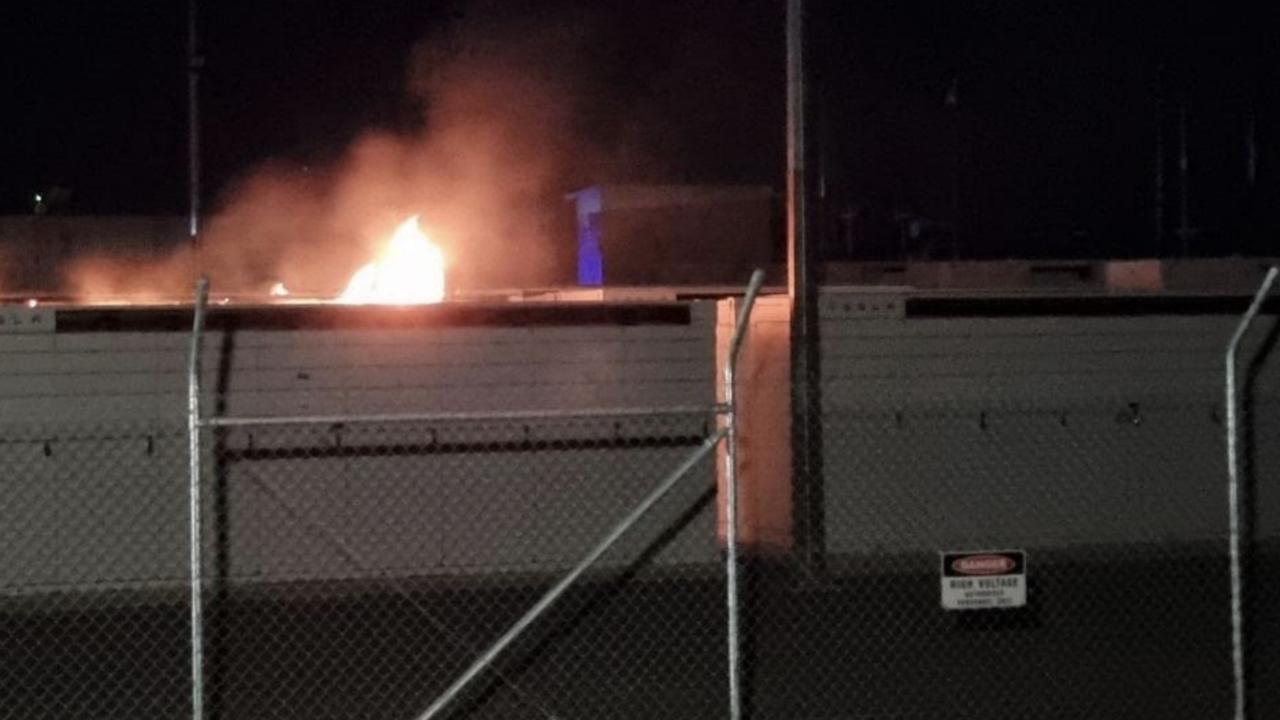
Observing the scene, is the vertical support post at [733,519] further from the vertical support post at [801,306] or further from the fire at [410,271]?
the fire at [410,271]

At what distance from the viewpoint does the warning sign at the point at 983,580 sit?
834 cm

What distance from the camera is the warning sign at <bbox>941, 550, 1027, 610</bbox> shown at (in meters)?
8.34

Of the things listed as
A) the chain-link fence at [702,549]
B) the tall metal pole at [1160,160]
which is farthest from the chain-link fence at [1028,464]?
the tall metal pole at [1160,160]

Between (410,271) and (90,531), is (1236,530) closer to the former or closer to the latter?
(90,531)

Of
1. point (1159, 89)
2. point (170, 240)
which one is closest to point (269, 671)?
point (170, 240)

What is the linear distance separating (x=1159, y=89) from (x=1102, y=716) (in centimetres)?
2797

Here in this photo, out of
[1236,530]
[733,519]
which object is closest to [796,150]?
[1236,530]

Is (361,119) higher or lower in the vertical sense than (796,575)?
higher

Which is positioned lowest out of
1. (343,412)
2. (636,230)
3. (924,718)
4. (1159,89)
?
(924,718)

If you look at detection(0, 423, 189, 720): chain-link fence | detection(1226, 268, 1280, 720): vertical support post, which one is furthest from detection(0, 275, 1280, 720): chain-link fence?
detection(1226, 268, 1280, 720): vertical support post

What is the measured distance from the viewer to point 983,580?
330 inches

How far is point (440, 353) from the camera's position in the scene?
15.5 meters

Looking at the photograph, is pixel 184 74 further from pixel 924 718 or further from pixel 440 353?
pixel 924 718

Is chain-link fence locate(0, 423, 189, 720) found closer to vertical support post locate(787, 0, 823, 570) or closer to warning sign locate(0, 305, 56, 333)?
warning sign locate(0, 305, 56, 333)
